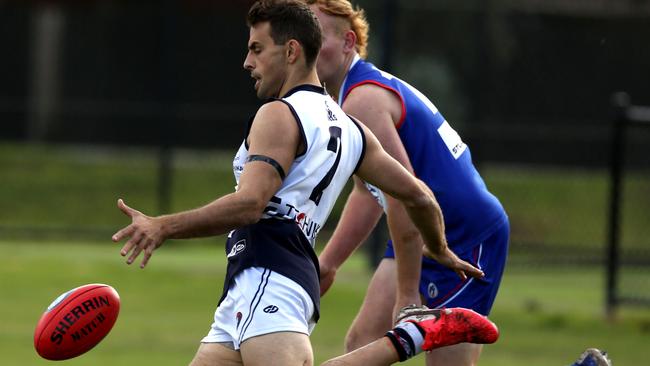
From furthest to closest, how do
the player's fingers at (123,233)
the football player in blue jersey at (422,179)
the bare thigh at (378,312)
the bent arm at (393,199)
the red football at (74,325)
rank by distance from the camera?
the bare thigh at (378,312), the football player in blue jersey at (422,179), the bent arm at (393,199), the red football at (74,325), the player's fingers at (123,233)

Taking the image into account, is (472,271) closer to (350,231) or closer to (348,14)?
(350,231)

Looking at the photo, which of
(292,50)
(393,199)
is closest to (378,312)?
(393,199)

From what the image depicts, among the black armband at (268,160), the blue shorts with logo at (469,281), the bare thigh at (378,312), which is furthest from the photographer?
the bare thigh at (378,312)

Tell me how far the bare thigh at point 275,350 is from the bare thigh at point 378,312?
1531 mm

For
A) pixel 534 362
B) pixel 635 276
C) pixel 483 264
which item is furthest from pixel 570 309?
pixel 483 264

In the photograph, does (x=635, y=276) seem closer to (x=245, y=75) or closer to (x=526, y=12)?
(x=526, y=12)

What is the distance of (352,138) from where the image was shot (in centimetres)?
554

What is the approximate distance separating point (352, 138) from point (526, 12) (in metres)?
13.1

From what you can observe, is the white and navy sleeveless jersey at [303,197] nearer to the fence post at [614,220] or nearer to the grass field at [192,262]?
the grass field at [192,262]

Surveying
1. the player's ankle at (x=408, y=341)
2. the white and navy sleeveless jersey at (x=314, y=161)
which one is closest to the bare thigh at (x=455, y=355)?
the player's ankle at (x=408, y=341)

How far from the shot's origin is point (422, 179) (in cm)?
659

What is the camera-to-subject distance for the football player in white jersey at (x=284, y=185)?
521 centimetres

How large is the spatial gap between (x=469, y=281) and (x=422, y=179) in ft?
1.79

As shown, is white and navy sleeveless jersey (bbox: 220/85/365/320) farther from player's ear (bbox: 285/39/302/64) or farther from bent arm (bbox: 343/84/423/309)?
bent arm (bbox: 343/84/423/309)
